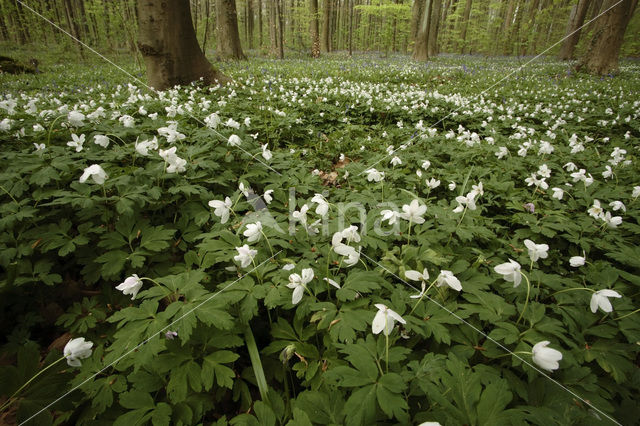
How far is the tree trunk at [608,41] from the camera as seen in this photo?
11.5m

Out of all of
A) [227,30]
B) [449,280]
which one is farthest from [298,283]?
[227,30]

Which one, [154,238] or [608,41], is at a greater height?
[608,41]

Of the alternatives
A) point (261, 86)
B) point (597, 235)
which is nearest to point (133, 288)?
point (597, 235)

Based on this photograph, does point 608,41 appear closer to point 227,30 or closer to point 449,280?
point 227,30

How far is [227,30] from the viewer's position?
13.3 metres

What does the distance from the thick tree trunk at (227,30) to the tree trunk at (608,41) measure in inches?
628

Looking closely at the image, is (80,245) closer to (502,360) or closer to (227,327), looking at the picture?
(227,327)

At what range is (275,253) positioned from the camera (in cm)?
201

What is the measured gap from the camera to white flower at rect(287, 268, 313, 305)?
1.55m

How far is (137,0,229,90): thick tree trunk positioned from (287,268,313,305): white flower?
7017 millimetres

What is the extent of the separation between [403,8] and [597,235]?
2796 centimetres

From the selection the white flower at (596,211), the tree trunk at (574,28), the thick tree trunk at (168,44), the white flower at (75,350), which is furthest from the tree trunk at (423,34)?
the white flower at (75,350)

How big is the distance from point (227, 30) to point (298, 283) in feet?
50.2

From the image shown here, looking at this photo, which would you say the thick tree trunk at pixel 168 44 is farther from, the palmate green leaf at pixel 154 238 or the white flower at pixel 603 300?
the white flower at pixel 603 300
